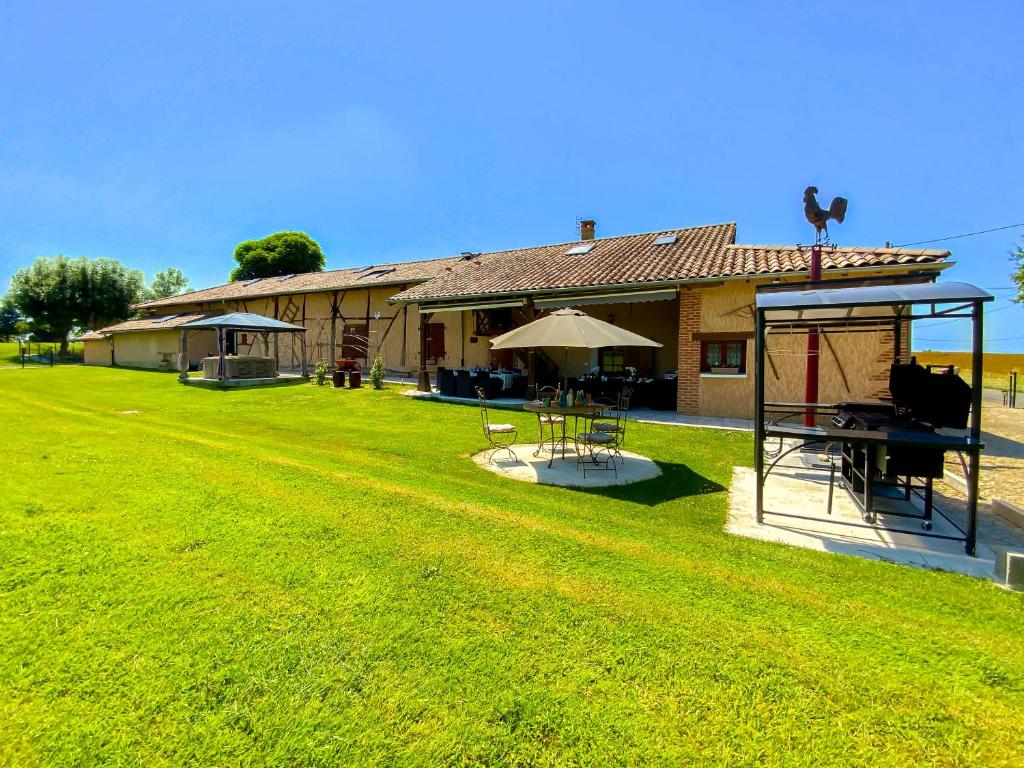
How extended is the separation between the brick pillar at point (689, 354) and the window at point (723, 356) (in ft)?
0.59

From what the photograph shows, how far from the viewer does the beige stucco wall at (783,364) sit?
32.9 feet

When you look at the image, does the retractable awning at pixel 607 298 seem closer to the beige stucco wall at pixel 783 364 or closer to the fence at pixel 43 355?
the beige stucco wall at pixel 783 364

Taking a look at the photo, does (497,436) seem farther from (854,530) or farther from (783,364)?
(783,364)

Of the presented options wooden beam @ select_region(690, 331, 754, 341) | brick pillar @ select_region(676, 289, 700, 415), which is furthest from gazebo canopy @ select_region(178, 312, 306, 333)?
wooden beam @ select_region(690, 331, 754, 341)

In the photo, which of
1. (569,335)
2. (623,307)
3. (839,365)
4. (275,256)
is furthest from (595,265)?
(275,256)

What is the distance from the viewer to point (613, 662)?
2.34m

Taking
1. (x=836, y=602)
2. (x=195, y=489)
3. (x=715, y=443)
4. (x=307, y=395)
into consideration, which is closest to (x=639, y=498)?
(x=836, y=602)

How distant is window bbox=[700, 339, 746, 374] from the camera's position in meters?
11.1

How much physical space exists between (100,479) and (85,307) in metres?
46.2

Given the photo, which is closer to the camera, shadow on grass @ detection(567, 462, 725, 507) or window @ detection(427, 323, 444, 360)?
shadow on grass @ detection(567, 462, 725, 507)

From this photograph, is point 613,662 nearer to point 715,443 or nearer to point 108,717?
point 108,717

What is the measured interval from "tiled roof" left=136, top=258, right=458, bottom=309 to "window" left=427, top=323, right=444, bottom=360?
2.88 m

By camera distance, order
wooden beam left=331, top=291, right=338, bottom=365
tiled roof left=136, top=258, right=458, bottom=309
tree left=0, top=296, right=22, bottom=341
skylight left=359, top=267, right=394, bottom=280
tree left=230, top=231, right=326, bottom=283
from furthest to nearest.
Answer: tree left=0, top=296, right=22, bottom=341 → tree left=230, top=231, right=326, bottom=283 → skylight left=359, top=267, right=394, bottom=280 → wooden beam left=331, top=291, right=338, bottom=365 → tiled roof left=136, top=258, right=458, bottom=309

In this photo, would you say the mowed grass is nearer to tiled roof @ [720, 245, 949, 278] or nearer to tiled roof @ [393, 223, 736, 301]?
tiled roof @ [720, 245, 949, 278]
